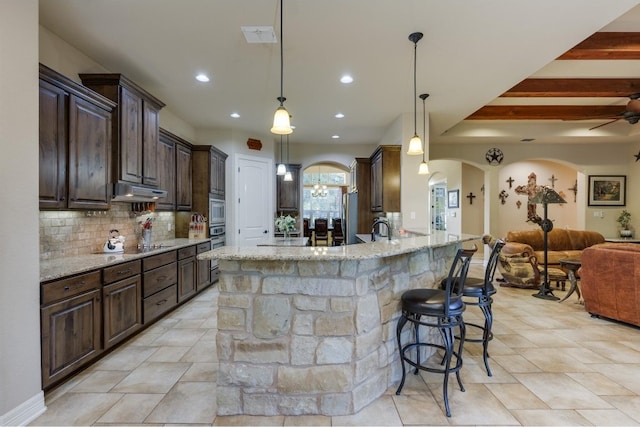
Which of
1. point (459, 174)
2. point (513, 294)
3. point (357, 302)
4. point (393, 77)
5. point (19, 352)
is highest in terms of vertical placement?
point (393, 77)

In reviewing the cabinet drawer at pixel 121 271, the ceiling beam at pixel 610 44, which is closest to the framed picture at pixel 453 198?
the ceiling beam at pixel 610 44

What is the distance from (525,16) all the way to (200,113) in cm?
460

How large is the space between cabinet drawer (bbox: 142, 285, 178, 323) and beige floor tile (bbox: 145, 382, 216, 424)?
50.3 inches

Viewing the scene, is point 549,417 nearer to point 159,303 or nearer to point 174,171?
point 159,303

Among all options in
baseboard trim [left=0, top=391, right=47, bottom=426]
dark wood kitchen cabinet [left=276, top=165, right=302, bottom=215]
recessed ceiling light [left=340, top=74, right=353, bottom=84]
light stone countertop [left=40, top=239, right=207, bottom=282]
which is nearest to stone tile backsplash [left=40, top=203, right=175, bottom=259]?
light stone countertop [left=40, top=239, right=207, bottom=282]

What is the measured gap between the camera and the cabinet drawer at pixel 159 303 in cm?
335

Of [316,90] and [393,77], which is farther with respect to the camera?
[316,90]

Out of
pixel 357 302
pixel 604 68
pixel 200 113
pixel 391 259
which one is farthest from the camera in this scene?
pixel 200 113

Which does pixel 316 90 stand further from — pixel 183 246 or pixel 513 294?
pixel 513 294

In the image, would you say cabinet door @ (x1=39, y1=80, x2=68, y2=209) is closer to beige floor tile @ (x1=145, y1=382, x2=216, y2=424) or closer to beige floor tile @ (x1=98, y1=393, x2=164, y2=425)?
beige floor tile @ (x1=98, y1=393, x2=164, y2=425)

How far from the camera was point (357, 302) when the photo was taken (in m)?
1.98

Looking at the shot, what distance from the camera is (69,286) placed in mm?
2295

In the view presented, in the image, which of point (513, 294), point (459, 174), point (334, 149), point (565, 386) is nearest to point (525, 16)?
point (565, 386)

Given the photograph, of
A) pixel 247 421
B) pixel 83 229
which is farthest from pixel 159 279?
pixel 247 421
